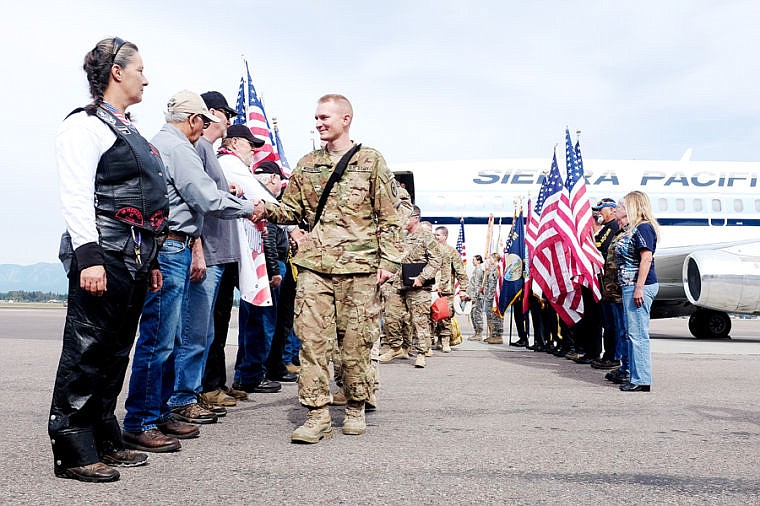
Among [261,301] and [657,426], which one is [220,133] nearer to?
[261,301]

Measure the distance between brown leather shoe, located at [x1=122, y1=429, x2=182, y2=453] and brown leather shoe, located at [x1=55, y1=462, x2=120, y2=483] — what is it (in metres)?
0.56

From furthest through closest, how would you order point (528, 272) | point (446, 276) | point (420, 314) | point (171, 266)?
point (528, 272)
point (446, 276)
point (420, 314)
point (171, 266)

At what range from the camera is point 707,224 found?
1759 centimetres

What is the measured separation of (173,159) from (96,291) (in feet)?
4.18

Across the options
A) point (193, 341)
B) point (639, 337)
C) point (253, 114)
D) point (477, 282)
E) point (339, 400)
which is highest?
point (253, 114)

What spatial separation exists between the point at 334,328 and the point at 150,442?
132 centimetres

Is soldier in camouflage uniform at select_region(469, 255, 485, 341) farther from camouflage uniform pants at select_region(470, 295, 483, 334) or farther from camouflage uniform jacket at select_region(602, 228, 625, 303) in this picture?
camouflage uniform jacket at select_region(602, 228, 625, 303)

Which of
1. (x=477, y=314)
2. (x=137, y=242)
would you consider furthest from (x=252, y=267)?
(x=477, y=314)

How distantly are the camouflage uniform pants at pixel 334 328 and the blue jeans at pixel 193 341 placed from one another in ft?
2.35

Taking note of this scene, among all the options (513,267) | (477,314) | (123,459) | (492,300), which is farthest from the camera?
(477,314)

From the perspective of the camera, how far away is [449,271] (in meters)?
10.0

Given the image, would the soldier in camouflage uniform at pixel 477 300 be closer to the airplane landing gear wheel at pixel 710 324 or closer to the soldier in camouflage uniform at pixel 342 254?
the airplane landing gear wheel at pixel 710 324

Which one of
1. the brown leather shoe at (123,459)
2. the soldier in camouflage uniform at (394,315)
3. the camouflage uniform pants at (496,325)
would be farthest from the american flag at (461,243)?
the brown leather shoe at (123,459)

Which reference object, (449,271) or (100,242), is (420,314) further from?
(100,242)
